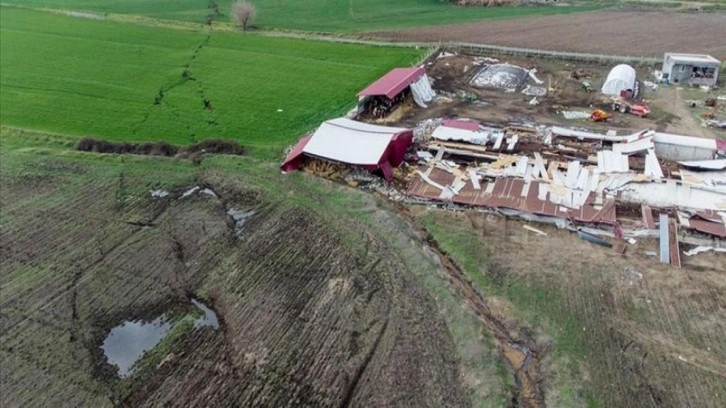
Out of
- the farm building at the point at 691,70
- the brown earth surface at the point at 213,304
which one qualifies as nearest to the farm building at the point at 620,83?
the farm building at the point at 691,70

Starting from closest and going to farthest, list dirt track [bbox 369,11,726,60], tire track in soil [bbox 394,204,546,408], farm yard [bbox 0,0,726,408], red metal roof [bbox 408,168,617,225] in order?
tire track in soil [bbox 394,204,546,408]
farm yard [bbox 0,0,726,408]
red metal roof [bbox 408,168,617,225]
dirt track [bbox 369,11,726,60]

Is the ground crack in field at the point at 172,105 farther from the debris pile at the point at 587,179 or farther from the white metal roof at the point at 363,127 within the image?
the debris pile at the point at 587,179

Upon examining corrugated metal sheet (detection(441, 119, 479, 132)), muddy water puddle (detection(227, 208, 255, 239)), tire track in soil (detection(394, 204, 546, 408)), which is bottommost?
tire track in soil (detection(394, 204, 546, 408))

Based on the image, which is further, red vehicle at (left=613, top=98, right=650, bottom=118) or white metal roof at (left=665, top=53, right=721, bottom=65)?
white metal roof at (left=665, top=53, right=721, bottom=65)

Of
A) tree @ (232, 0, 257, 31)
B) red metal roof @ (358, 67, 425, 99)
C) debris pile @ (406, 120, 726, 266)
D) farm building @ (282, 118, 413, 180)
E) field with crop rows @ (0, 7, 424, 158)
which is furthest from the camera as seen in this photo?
tree @ (232, 0, 257, 31)

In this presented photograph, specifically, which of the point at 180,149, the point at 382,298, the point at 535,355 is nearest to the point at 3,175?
the point at 180,149

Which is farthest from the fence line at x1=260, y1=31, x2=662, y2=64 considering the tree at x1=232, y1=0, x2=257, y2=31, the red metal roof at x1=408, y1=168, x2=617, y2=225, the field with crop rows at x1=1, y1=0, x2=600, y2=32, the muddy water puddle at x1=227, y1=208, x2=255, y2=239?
the muddy water puddle at x1=227, y1=208, x2=255, y2=239

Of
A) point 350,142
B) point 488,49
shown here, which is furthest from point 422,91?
point 488,49

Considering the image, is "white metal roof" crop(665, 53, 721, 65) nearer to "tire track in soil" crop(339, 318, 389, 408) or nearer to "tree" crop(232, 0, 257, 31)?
"tire track in soil" crop(339, 318, 389, 408)
